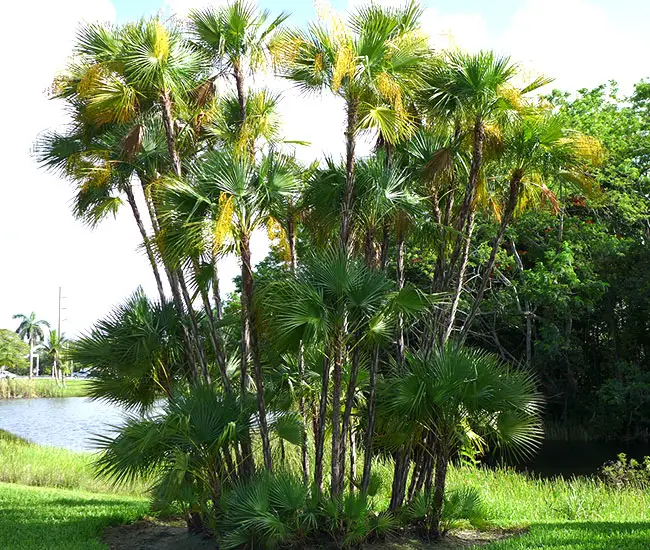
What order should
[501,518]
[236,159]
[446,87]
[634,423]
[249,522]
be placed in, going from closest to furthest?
[249,522], [236,159], [446,87], [501,518], [634,423]

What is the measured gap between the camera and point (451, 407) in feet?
29.9

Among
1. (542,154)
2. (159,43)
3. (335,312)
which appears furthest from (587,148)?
(159,43)

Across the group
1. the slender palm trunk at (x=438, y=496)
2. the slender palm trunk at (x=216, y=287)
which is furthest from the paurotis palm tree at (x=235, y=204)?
the slender palm trunk at (x=438, y=496)

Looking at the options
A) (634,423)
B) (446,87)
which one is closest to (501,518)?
(446,87)

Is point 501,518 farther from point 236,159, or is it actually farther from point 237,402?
point 236,159

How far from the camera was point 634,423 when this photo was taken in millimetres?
26906

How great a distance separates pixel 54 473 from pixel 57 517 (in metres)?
5.83

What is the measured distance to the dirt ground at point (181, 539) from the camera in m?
9.52

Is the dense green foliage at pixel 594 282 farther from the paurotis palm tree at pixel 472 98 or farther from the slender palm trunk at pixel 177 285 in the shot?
the slender palm trunk at pixel 177 285

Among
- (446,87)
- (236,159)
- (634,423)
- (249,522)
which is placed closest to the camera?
(249,522)

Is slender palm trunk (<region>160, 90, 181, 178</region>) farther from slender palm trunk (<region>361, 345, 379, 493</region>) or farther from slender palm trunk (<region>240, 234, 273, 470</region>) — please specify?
slender palm trunk (<region>361, 345, 379, 493</region>)

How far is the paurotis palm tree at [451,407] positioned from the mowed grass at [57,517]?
4.36 metres

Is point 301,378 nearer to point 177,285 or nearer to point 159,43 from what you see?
point 177,285

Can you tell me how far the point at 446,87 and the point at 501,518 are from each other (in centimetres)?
635
